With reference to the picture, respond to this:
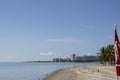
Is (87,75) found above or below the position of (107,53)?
below

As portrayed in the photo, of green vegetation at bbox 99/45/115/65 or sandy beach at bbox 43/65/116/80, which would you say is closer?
sandy beach at bbox 43/65/116/80

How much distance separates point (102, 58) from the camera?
13338 cm

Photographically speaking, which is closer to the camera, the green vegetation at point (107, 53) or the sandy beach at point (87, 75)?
the sandy beach at point (87, 75)

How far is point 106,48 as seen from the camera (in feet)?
428

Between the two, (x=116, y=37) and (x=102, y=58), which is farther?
(x=102, y=58)

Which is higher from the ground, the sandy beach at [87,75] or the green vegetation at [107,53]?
the green vegetation at [107,53]

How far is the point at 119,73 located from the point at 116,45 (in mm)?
742

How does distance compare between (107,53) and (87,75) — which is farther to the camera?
(107,53)

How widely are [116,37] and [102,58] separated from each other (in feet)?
417

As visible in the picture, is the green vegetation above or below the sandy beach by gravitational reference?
above

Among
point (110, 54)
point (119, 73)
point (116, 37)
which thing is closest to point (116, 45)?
point (116, 37)

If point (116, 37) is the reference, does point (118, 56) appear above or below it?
below

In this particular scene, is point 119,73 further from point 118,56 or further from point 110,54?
point 110,54

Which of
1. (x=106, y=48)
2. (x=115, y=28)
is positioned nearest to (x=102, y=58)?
(x=106, y=48)
